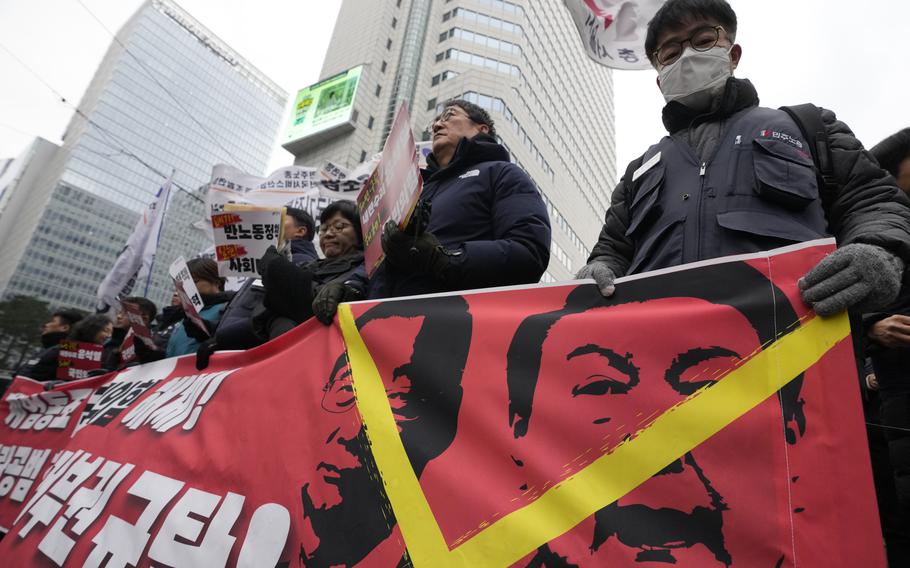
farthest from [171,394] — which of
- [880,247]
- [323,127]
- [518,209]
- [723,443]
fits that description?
[323,127]

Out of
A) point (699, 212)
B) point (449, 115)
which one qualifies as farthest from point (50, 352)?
point (699, 212)

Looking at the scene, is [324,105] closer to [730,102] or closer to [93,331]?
[93,331]

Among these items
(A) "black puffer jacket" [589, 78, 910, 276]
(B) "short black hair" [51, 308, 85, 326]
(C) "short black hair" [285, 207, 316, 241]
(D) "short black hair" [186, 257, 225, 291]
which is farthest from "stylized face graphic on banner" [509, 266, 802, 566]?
(B) "short black hair" [51, 308, 85, 326]

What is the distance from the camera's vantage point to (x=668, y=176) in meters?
1.55

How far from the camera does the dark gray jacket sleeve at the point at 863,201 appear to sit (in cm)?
104

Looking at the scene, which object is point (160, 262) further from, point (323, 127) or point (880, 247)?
point (880, 247)

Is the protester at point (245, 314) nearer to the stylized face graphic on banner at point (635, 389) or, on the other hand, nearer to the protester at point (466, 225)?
the protester at point (466, 225)

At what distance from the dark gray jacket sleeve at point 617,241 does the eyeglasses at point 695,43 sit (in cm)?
45

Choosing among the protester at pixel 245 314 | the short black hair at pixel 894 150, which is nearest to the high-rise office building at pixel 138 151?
the protester at pixel 245 314

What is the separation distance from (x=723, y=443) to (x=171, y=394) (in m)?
2.32

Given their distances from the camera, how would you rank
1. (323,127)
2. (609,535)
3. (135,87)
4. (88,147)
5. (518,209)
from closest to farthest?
(609,535) → (518,209) → (323,127) → (135,87) → (88,147)

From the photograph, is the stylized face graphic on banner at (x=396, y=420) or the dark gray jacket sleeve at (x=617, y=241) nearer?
the stylized face graphic on banner at (x=396, y=420)

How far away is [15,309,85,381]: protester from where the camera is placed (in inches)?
163

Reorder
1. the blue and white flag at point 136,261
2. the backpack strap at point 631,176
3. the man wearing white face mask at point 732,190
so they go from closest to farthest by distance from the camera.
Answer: the man wearing white face mask at point 732,190, the backpack strap at point 631,176, the blue and white flag at point 136,261
